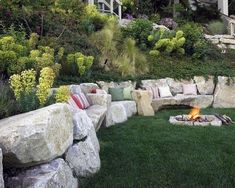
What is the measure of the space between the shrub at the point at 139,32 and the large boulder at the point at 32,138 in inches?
335

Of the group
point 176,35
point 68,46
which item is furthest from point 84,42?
point 176,35

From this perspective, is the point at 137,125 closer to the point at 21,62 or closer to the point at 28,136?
the point at 21,62

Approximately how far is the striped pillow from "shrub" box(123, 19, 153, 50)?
16.6 feet

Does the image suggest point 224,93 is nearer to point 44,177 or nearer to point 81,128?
point 81,128

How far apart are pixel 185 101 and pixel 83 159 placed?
595 centimetres

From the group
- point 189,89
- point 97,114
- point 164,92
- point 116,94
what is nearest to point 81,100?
point 97,114

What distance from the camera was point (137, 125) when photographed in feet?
26.9

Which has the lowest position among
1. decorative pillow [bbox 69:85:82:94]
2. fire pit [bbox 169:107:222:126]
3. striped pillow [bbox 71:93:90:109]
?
fire pit [bbox 169:107:222:126]

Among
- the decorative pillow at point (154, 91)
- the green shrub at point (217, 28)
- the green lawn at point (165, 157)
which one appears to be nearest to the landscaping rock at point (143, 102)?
the decorative pillow at point (154, 91)

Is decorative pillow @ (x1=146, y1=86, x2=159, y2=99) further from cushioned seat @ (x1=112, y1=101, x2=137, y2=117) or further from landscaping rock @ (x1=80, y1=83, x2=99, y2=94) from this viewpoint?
landscaping rock @ (x1=80, y1=83, x2=99, y2=94)

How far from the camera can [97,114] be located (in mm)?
7230

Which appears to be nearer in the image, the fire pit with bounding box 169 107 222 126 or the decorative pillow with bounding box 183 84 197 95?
the fire pit with bounding box 169 107 222 126

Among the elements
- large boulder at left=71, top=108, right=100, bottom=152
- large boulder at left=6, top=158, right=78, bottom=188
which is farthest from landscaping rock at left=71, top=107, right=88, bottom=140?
large boulder at left=6, top=158, right=78, bottom=188

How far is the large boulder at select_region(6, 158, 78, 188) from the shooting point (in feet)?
13.5
